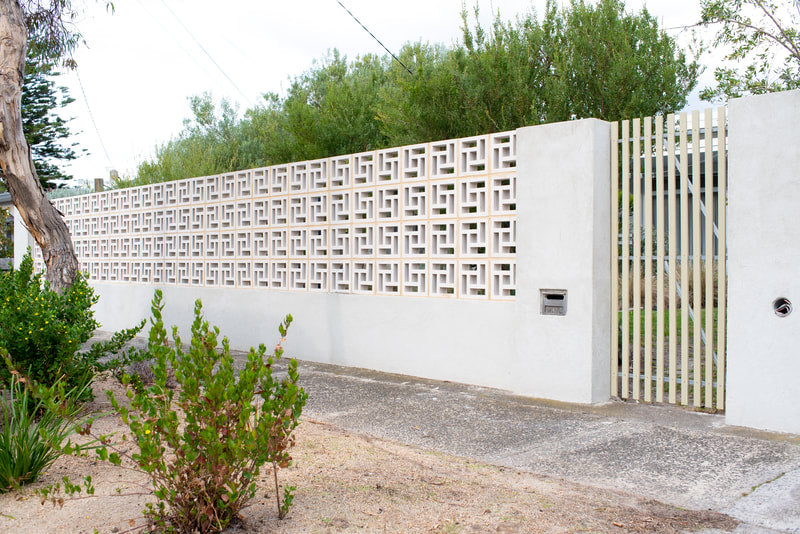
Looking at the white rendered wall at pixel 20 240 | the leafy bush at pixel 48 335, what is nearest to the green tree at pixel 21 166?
the leafy bush at pixel 48 335

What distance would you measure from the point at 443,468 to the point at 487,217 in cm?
335

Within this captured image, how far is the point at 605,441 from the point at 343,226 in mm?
4618

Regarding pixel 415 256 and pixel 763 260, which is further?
pixel 415 256

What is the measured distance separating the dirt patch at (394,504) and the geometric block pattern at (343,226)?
3.07 m

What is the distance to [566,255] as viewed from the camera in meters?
6.64

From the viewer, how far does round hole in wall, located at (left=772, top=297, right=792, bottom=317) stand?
5.47 m

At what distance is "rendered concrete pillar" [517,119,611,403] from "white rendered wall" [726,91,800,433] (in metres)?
1.15

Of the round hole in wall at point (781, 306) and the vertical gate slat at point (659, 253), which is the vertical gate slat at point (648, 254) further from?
the round hole in wall at point (781, 306)

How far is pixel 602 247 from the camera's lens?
21.5ft

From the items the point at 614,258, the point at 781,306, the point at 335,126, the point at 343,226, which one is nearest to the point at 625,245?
the point at 614,258

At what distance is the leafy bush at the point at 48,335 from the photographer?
5.56 meters

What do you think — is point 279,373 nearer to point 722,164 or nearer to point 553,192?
point 553,192

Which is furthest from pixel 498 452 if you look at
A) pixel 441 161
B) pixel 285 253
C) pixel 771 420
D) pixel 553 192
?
pixel 285 253

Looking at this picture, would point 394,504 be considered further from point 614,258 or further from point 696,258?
point 614,258
